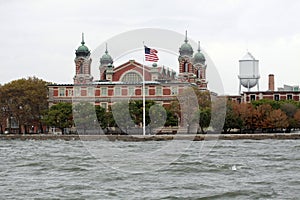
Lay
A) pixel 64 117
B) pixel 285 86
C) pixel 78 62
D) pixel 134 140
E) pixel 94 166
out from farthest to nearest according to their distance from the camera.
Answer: pixel 285 86 < pixel 78 62 < pixel 64 117 < pixel 134 140 < pixel 94 166

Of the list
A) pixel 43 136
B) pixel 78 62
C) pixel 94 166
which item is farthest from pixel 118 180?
pixel 78 62

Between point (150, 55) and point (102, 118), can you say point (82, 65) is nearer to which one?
→ point (102, 118)

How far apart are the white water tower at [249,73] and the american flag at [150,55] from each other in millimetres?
84389

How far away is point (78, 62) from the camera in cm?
12675

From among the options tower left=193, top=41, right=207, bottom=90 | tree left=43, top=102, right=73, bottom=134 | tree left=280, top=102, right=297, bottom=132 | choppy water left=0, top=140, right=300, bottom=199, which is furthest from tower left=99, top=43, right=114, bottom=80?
choppy water left=0, top=140, right=300, bottom=199

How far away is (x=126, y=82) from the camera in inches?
4715

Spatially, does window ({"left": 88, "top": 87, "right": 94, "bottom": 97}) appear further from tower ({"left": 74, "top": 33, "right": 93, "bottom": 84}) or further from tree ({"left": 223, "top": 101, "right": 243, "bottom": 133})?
tree ({"left": 223, "top": 101, "right": 243, "bottom": 133})

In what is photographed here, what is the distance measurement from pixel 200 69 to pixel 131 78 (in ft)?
64.0

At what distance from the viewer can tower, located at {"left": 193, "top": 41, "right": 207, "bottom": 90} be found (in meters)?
131

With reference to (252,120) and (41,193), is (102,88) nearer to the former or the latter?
(252,120)

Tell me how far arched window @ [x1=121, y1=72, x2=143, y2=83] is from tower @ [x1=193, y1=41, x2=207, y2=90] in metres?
13.2

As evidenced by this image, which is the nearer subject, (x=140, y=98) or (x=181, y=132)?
(x=181, y=132)

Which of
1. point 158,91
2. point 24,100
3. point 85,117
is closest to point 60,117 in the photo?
point 85,117

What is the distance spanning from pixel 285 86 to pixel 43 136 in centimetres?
7267
